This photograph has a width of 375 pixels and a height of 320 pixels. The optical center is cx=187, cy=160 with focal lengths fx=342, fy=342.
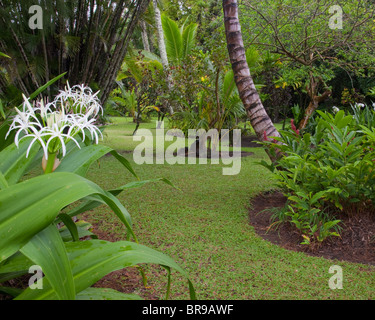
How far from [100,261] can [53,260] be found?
0.81 ft

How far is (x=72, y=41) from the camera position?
5496 mm

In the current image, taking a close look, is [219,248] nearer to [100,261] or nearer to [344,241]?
[344,241]

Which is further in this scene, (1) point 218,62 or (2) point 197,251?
(1) point 218,62

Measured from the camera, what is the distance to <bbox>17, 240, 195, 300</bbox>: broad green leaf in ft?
3.63

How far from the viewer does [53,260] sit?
92 cm

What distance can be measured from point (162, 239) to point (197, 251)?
15.8 inches

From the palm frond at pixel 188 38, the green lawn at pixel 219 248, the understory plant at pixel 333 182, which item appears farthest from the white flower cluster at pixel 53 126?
the palm frond at pixel 188 38

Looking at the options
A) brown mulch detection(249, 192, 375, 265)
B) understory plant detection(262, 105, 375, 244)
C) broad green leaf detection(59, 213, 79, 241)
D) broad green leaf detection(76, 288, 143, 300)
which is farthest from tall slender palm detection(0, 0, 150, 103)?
broad green leaf detection(76, 288, 143, 300)

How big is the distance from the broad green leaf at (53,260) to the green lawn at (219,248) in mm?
1388

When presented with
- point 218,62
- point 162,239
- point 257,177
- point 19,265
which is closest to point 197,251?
point 162,239

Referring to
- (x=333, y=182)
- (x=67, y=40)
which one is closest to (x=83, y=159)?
(x=333, y=182)

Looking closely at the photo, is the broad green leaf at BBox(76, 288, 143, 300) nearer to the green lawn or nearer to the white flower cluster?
the white flower cluster

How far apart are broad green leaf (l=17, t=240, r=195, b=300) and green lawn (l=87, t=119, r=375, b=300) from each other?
45.7 inches

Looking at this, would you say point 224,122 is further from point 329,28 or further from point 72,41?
point 72,41
